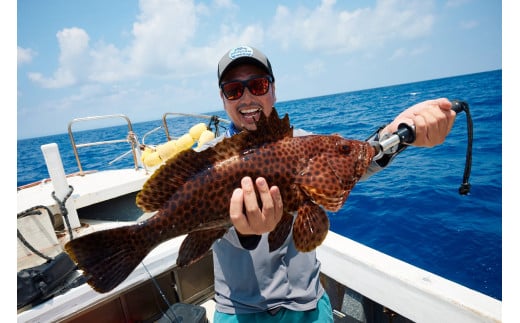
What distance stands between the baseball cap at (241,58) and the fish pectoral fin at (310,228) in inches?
86.8

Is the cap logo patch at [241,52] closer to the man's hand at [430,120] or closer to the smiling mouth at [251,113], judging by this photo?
the smiling mouth at [251,113]

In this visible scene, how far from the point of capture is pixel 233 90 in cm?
371

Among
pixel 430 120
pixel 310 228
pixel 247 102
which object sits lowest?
pixel 310 228

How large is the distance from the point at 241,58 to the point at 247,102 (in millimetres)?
593

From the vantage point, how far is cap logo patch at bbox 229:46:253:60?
3.67 m

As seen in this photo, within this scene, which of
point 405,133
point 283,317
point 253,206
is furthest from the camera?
point 283,317

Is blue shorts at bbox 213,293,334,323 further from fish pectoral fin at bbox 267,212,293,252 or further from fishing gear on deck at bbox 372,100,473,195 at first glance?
fishing gear on deck at bbox 372,100,473,195

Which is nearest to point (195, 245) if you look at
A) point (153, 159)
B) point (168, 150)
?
point (168, 150)

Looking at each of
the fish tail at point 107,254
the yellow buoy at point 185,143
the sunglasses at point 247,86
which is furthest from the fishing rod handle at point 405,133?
the yellow buoy at point 185,143

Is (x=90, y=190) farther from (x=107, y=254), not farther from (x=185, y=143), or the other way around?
(x=107, y=254)

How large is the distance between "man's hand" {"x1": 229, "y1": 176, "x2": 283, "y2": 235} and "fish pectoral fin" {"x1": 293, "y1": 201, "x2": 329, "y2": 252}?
0.23m

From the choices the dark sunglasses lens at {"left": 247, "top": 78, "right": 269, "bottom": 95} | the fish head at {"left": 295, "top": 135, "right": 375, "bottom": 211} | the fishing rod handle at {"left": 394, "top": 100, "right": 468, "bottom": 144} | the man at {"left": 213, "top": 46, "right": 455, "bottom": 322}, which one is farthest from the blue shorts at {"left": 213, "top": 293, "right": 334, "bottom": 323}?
the dark sunglasses lens at {"left": 247, "top": 78, "right": 269, "bottom": 95}

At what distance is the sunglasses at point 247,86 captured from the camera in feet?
12.0
